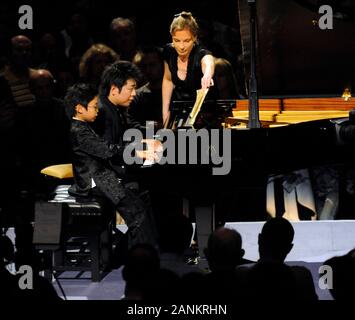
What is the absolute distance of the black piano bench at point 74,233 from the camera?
5938 mm

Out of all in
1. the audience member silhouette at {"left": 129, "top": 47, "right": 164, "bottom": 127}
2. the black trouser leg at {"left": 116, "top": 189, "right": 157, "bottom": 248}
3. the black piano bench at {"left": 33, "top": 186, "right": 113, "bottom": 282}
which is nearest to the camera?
the black piano bench at {"left": 33, "top": 186, "right": 113, "bottom": 282}

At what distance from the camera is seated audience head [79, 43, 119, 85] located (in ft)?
27.1

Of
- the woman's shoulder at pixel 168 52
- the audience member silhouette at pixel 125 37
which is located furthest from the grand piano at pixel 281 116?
the audience member silhouette at pixel 125 37

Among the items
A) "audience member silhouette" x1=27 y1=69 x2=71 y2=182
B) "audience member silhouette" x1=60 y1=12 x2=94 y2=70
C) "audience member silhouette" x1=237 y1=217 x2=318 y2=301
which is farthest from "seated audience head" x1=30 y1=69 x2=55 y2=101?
"audience member silhouette" x1=237 y1=217 x2=318 y2=301

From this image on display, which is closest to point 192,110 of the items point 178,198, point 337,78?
point 178,198

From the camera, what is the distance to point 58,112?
8.13 metres

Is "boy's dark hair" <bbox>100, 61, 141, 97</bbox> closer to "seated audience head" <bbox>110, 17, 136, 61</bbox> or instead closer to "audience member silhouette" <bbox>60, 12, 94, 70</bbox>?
"seated audience head" <bbox>110, 17, 136, 61</bbox>

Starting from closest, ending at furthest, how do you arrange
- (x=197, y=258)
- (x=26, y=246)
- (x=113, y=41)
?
1. (x=26, y=246)
2. (x=197, y=258)
3. (x=113, y=41)

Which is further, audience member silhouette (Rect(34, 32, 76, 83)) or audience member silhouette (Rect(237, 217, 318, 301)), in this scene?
audience member silhouette (Rect(34, 32, 76, 83))

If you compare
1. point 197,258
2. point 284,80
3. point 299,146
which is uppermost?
point 284,80

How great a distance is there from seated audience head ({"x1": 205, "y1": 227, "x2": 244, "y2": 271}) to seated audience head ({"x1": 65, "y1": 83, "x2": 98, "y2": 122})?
2.13 m
